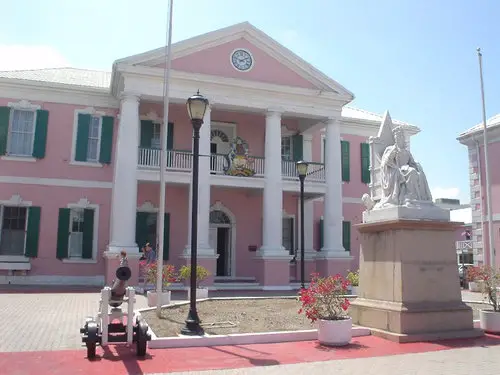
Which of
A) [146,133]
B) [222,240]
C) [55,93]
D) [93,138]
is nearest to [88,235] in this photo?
[93,138]

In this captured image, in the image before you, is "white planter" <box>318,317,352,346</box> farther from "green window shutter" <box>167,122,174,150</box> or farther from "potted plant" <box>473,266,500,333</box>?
"green window shutter" <box>167,122,174,150</box>

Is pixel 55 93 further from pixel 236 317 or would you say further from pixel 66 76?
pixel 236 317

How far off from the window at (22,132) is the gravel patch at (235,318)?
11.0 metres

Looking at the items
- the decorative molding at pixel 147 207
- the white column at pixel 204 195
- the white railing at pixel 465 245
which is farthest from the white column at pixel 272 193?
the white railing at pixel 465 245

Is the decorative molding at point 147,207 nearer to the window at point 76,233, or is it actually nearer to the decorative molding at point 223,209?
the window at point 76,233

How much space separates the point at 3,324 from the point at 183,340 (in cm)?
396

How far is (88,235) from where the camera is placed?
65.1 feet

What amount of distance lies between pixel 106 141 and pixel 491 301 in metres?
15.3

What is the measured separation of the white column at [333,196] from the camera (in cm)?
2048

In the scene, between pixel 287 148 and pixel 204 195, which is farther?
pixel 287 148

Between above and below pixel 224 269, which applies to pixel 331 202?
above

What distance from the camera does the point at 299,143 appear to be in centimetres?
2317

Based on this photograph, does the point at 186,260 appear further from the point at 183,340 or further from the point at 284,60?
the point at 183,340

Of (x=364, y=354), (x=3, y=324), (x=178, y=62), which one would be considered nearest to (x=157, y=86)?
(x=178, y=62)
